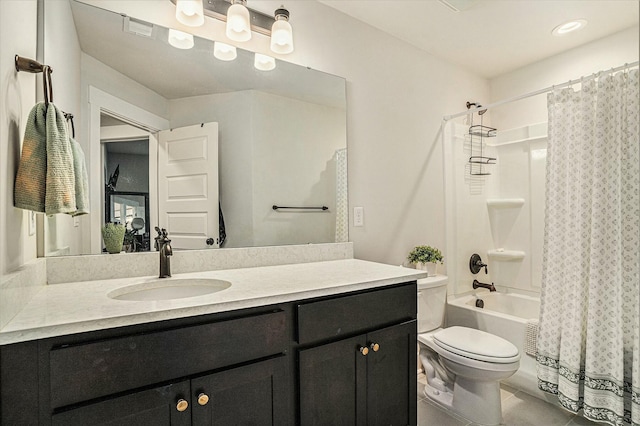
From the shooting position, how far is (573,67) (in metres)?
2.55

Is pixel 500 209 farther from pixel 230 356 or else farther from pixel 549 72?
pixel 230 356

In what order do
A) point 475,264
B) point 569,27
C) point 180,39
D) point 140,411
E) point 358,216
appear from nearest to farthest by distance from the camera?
point 140,411 → point 180,39 → point 358,216 → point 569,27 → point 475,264

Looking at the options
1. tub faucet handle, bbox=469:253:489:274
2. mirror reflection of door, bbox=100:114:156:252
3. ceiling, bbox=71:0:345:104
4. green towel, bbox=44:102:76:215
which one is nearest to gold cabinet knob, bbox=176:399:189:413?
green towel, bbox=44:102:76:215

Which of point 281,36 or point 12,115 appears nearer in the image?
point 12,115

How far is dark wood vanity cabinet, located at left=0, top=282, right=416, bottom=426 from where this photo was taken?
81cm

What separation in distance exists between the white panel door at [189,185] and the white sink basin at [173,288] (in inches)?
9.3

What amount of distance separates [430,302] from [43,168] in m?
2.07

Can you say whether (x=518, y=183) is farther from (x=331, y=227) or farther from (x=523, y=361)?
(x=331, y=227)

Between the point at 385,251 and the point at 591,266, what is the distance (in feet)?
3.63

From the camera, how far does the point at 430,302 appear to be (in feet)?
7.08

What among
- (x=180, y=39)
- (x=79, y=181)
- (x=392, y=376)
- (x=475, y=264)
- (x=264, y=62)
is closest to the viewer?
(x=79, y=181)

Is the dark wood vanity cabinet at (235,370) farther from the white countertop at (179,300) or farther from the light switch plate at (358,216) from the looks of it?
the light switch plate at (358,216)

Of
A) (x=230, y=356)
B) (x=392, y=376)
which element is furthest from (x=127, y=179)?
(x=392, y=376)

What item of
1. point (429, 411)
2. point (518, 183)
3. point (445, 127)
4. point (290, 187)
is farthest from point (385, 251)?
point (518, 183)
